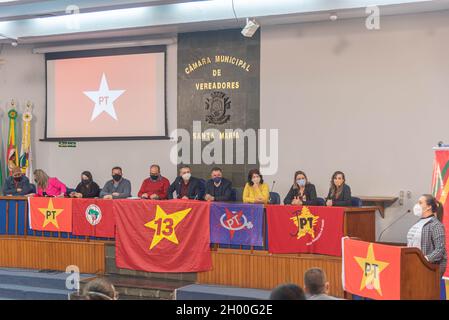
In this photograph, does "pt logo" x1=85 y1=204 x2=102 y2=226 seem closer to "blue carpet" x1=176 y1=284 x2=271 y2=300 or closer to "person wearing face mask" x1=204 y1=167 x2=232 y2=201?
"person wearing face mask" x1=204 y1=167 x2=232 y2=201

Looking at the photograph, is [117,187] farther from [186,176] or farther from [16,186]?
[16,186]

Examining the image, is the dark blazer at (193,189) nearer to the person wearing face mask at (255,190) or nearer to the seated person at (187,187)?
the seated person at (187,187)

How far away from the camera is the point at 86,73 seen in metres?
11.6

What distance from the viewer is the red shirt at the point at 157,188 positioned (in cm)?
922

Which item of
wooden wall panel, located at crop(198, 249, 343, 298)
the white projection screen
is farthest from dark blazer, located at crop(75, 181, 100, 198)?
wooden wall panel, located at crop(198, 249, 343, 298)

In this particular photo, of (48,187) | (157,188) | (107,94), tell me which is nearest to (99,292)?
(157,188)

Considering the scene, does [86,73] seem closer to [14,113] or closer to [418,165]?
[14,113]

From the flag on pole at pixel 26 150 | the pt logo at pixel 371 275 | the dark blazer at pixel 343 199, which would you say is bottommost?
the pt logo at pixel 371 275

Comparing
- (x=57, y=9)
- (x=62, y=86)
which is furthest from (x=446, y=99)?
(x=62, y=86)

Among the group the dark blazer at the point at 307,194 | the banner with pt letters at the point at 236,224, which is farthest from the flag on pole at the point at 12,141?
the dark blazer at the point at 307,194

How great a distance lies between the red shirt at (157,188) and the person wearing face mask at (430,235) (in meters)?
4.61

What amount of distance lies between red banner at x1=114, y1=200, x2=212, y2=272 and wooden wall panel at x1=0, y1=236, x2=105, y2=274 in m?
0.44

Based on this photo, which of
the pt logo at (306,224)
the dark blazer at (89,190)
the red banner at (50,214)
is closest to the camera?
the pt logo at (306,224)

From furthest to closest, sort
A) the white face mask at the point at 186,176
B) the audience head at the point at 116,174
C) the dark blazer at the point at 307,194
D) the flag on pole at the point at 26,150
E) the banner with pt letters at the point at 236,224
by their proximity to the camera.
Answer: the flag on pole at the point at 26,150
the audience head at the point at 116,174
the white face mask at the point at 186,176
the dark blazer at the point at 307,194
the banner with pt letters at the point at 236,224
